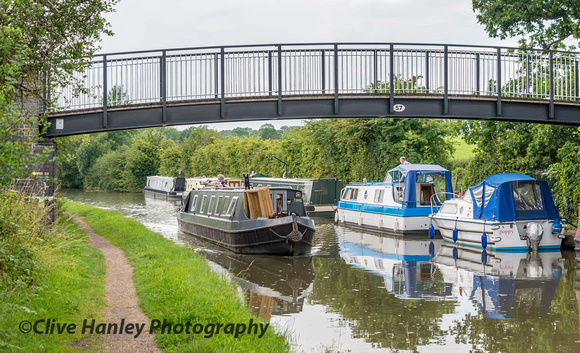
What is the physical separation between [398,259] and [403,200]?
231 inches

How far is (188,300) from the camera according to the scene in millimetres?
7770

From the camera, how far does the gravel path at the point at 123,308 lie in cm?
606

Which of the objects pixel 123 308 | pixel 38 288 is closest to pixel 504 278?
pixel 123 308

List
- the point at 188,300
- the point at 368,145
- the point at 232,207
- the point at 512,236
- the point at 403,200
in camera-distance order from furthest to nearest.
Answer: the point at 368,145 < the point at 403,200 < the point at 232,207 < the point at 512,236 < the point at 188,300

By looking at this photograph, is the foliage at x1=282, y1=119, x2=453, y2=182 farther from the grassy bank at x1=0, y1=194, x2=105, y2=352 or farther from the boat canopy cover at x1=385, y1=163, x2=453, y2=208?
the grassy bank at x1=0, y1=194, x2=105, y2=352

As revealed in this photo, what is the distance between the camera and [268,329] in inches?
287

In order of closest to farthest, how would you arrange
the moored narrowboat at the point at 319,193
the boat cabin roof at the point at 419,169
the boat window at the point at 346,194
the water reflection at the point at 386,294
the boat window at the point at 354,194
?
the water reflection at the point at 386,294
the boat cabin roof at the point at 419,169
the boat window at the point at 354,194
the boat window at the point at 346,194
the moored narrowboat at the point at 319,193

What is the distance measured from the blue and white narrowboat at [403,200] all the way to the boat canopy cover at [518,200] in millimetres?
3556

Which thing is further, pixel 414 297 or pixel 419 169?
pixel 419 169

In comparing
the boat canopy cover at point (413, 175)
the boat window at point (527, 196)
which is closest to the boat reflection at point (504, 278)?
the boat window at point (527, 196)

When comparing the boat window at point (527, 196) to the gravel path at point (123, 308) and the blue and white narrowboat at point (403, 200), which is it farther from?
the gravel path at point (123, 308)

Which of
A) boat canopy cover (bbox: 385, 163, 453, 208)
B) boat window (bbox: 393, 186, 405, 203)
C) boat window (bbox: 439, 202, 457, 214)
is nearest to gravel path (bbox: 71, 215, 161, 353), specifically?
boat window (bbox: 439, 202, 457, 214)

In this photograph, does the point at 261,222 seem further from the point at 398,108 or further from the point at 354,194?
the point at 354,194

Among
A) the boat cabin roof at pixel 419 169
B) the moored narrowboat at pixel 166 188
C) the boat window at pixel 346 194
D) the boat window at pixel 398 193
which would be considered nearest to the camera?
the boat cabin roof at pixel 419 169
